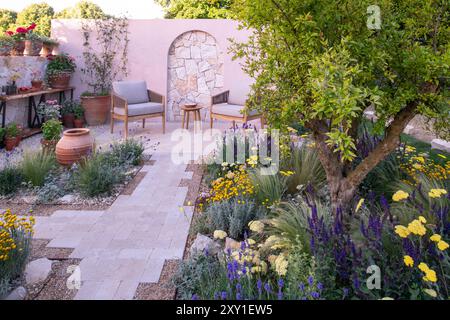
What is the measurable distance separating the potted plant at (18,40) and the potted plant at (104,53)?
1387 mm

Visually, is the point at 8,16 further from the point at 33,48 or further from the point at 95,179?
the point at 95,179

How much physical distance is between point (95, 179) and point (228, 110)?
333 cm

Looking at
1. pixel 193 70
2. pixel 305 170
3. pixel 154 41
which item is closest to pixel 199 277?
pixel 305 170

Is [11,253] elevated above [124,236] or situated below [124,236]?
above

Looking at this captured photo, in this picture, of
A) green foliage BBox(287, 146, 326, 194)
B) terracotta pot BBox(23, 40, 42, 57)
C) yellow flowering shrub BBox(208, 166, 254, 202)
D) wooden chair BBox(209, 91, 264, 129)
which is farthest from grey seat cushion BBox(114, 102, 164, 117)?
green foliage BBox(287, 146, 326, 194)

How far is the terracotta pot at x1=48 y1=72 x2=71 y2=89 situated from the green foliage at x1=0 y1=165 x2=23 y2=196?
4.10m

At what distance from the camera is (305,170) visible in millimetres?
3936

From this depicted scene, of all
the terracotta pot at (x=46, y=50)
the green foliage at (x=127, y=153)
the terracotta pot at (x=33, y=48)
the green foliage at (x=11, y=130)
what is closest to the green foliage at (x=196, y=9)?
the terracotta pot at (x=46, y=50)

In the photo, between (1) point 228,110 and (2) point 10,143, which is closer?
(2) point 10,143

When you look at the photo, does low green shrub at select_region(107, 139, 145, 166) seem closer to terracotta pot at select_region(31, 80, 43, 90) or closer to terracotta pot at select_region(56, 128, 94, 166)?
terracotta pot at select_region(56, 128, 94, 166)

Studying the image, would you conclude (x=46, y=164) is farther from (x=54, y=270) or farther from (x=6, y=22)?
(x=6, y=22)

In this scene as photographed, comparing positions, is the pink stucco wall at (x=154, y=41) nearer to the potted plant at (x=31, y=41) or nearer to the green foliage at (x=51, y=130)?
the potted plant at (x=31, y=41)

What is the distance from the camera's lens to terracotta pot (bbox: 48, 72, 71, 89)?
26.5 feet
